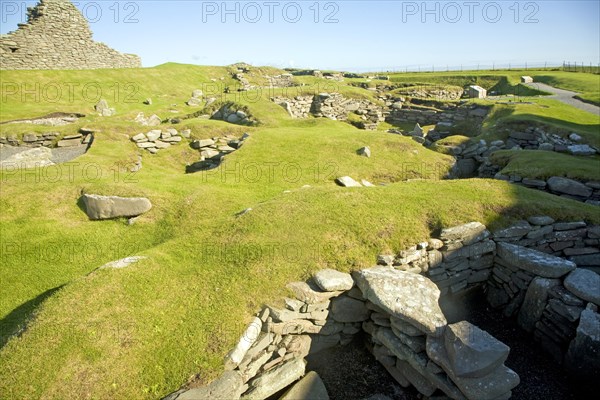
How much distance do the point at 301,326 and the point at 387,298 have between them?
211cm

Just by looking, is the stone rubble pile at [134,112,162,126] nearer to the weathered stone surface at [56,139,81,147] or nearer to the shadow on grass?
the weathered stone surface at [56,139,81,147]

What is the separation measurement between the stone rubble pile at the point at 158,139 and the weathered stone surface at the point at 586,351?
2137 centimetres

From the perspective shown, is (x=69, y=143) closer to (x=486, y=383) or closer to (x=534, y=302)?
(x=486, y=383)

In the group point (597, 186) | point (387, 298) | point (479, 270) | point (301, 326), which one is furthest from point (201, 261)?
point (597, 186)

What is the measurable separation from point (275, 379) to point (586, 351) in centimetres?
704

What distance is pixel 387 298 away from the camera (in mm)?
8000

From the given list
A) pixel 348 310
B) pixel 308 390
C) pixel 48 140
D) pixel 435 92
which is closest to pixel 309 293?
pixel 348 310

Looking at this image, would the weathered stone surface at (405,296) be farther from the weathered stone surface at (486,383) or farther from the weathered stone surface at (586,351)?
the weathered stone surface at (586,351)

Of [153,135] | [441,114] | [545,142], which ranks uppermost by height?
[441,114]

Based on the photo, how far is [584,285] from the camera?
8.81 m

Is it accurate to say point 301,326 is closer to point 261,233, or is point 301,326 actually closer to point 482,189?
point 261,233

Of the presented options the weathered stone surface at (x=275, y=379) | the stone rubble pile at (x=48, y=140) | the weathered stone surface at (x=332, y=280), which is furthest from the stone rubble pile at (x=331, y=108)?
the weathered stone surface at (x=275, y=379)

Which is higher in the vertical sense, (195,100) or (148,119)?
(195,100)

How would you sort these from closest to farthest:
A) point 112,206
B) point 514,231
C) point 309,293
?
point 309,293 → point 514,231 → point 112,206
